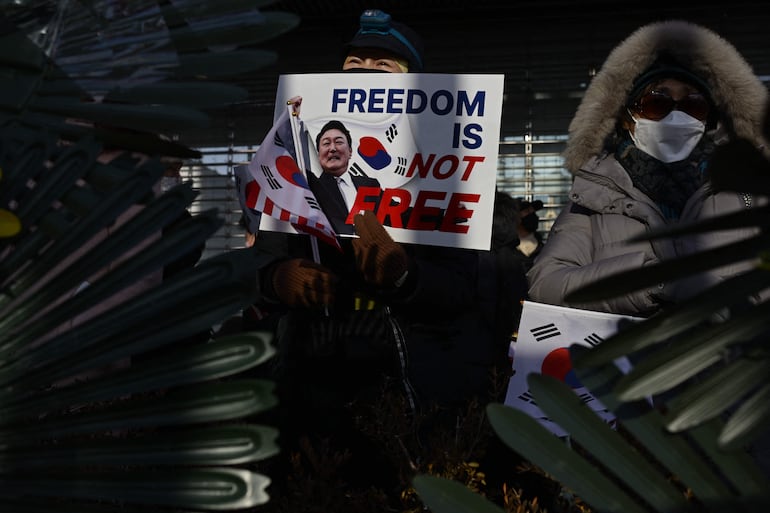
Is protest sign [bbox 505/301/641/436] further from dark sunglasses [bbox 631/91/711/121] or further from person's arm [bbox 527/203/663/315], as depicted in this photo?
dark sunglasses [bbox 631/91/711/121]

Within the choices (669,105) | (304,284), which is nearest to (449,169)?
(304,284)

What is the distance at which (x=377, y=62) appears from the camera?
299 cm

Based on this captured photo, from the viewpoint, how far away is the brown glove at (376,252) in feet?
7.97

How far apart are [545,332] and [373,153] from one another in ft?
2.39

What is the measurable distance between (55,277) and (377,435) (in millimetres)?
1387

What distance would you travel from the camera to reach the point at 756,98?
8.95 feet

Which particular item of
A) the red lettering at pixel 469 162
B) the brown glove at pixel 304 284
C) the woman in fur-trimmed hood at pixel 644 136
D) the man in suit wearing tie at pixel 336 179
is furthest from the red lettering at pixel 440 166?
the brown glove at pixel 304 284

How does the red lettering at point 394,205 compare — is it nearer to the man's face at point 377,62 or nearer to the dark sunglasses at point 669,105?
the man's face at point 377,62

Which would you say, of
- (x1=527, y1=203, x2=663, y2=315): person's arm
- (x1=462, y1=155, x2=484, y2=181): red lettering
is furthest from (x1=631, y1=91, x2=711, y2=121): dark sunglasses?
(x1=462, y1=155, x2=484, y2=181): red lettering

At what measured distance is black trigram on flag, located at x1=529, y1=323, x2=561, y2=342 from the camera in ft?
7.95

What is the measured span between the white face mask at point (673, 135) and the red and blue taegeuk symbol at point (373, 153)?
2.56 ft

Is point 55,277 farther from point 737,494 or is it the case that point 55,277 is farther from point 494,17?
point 494,17

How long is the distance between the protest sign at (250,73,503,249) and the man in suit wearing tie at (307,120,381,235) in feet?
0.06

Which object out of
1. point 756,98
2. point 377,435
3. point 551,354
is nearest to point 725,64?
point 756,98
